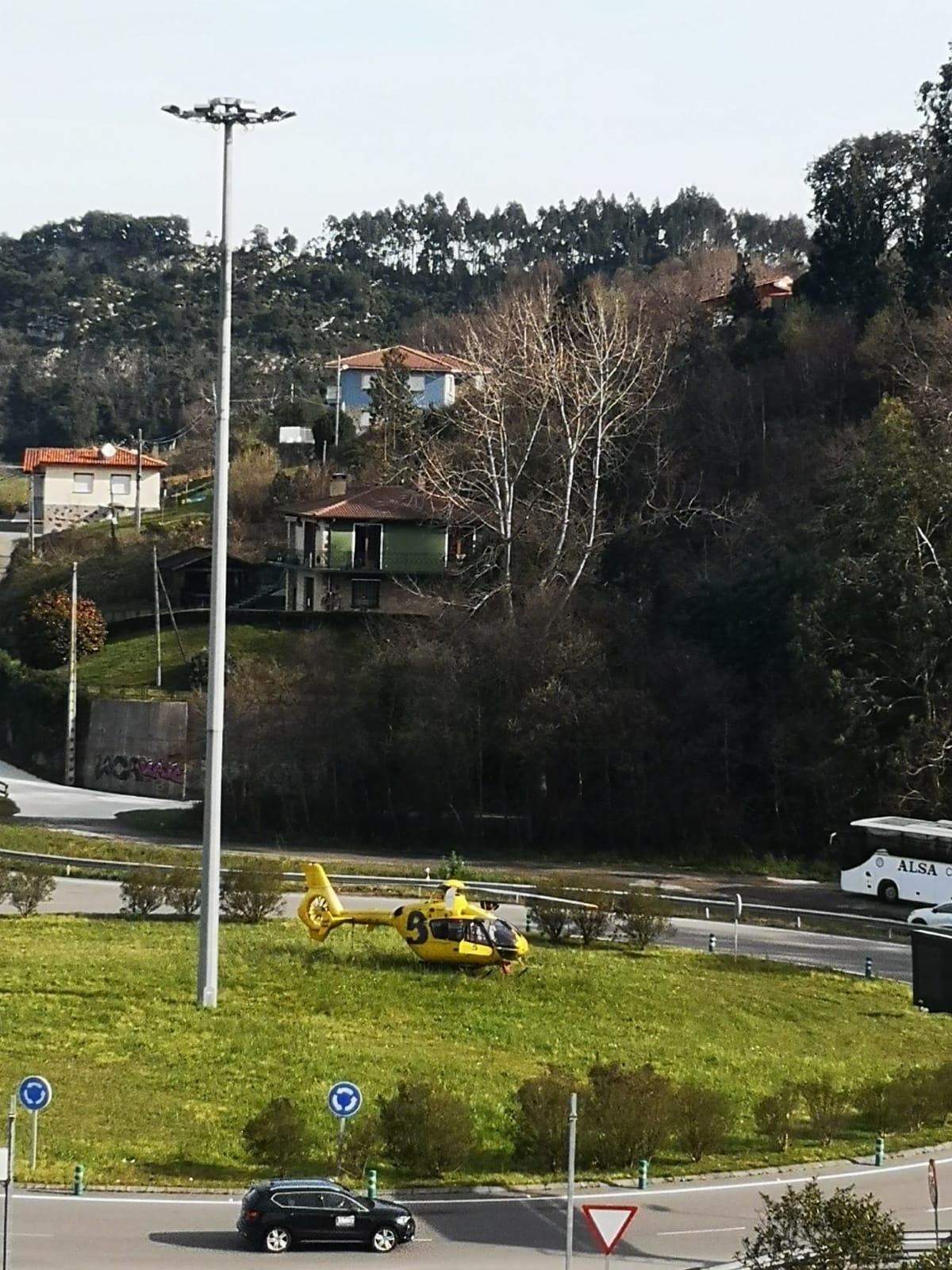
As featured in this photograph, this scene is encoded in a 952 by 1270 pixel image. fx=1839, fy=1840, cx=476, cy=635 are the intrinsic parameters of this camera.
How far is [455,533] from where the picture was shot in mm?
74875

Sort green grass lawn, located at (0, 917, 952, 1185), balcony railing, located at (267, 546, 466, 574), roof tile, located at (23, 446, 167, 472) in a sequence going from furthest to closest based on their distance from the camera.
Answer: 1. roof tile, located at (23, 446, 167, 472)
2. balcony railing, located at (267, 546, 466, 574)
3. green grass lawn, located at (0, 917, 952, 1185)

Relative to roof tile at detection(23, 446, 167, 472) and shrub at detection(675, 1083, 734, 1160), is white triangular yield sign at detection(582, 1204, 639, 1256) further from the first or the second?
roof tile at detection(23, 446, 167, 472)

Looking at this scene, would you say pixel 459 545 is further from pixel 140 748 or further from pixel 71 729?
pixel 71 729

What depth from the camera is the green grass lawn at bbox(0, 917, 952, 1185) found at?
22.5 meters

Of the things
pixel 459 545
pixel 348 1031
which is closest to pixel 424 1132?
pixel 348 1031

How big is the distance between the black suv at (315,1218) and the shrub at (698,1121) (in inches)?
190

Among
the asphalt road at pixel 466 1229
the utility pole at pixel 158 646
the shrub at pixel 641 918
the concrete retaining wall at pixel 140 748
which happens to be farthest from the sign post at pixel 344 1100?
the utility pole at pixel 158 646

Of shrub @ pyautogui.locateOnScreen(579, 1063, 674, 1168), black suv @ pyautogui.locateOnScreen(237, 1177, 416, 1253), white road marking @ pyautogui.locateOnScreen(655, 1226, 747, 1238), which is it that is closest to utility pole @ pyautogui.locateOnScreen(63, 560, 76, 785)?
shrub @ pyautogui.locateOnScreen(579, 1063, 674, 1168)

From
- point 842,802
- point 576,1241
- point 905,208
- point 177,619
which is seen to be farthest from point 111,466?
point 576,1241

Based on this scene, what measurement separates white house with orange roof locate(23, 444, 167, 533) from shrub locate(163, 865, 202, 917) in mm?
63634

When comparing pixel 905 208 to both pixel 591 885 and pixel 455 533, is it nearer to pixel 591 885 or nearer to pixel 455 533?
pixel 455 533

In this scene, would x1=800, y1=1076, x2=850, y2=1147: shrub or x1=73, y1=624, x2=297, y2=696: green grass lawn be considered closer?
x1=800, y1=1076, x2=850, y2=1147: shrub

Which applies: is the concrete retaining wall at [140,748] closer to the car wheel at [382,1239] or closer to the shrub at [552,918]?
the shrub at [552,918]

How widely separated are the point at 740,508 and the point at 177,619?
2425 centimetres
